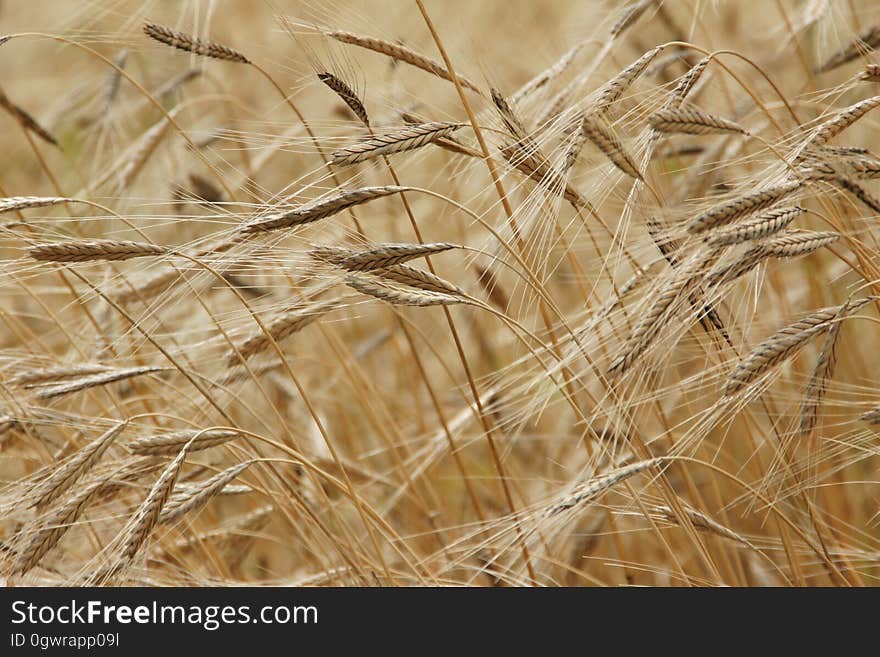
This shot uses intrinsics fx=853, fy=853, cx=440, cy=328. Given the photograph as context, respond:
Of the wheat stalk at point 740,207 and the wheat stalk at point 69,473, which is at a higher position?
the wheat stalk at point 740,207

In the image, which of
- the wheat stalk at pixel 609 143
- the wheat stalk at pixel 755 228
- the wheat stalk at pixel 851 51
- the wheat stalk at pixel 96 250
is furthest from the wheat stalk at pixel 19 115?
the wheat stalk at pixel 851 51

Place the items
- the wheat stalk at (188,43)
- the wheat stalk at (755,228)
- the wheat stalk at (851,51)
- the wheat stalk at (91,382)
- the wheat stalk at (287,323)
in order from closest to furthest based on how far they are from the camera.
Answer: the wheat stalk at (755,228) < the wheat stalk at (91,382) < the wheat stalk at (287,323) < the wheat stalk at (188,43) < the wheat stalk at (851,51)

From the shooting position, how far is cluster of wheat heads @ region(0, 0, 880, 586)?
4.25 feet

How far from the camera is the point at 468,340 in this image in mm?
3182

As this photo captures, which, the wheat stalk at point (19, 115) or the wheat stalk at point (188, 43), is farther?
the wheat stalk at point (19, 115)

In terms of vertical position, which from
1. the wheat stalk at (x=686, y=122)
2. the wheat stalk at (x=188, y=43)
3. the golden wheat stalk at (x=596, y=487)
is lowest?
the golden wheat stalk at (x=596, y=487)

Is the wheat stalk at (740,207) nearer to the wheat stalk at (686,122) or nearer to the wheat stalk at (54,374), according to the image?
the wheat stalk at (686,122)

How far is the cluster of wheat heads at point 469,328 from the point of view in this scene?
1295 millimetres

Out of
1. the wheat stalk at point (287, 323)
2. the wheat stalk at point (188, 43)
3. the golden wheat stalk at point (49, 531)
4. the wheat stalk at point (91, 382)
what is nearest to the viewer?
the golden wheat stalk at point (49, 531)

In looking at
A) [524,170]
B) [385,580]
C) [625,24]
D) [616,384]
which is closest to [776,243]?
[616,384]

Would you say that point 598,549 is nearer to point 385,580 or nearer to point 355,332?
point 385,580

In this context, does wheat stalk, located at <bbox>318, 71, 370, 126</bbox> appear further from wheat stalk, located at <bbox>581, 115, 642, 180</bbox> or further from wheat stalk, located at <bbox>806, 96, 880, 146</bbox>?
wheat stalk, located at <bbox>806, 96, 880, 146</bbox>

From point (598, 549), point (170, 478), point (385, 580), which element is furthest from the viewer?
point (598, 549)
